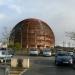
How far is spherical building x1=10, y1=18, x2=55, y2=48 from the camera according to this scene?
14688 cm

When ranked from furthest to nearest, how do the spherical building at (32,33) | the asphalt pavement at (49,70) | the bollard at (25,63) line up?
the spherical building at (32,33)
the bollard at (25,63)
the asphalt pavement at (49,70)

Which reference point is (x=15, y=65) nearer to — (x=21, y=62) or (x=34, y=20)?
(x=21, y=62)

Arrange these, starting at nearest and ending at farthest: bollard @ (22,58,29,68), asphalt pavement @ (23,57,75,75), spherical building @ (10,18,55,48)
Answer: asphalt pavement @ (23,57,75,75) → bollard @ (22,58,29,68) → spherical building @ (10,18,55,48)

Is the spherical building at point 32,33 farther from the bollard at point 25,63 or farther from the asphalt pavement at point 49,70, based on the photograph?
the asphalt pavement at point 49,70

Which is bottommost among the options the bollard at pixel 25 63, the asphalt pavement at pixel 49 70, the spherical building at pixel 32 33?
the asphalt pavement at pixel 49 70

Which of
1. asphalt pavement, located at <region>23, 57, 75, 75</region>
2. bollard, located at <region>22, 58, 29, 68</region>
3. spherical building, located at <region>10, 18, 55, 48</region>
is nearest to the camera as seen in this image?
asphalt pavement, located at <region>23, 57, 75, 75</region>

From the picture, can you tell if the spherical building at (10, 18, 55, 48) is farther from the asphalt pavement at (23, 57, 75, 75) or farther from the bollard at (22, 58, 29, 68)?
the asphalt pavement at (23, 57, 75, 75)

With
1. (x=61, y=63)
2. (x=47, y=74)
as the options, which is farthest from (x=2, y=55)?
(x=47, y=74)

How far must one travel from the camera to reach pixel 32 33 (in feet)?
485

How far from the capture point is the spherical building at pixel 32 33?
147 metres

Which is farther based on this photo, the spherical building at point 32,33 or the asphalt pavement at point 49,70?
the spherical building at point 32,33

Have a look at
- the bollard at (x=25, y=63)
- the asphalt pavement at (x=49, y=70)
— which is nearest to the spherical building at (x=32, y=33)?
the bollard at (x=25, y=63)

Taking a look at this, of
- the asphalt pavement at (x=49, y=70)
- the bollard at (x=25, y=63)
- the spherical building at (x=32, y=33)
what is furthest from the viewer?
the spherical building at (x=32, y=33)

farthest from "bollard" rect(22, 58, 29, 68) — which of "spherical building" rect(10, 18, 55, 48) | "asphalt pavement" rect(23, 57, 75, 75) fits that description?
"spherical building" rect(10, 18, 55, 48)
